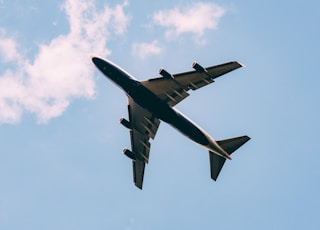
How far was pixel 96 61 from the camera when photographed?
81438 millimetres

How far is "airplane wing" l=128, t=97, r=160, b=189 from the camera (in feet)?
289

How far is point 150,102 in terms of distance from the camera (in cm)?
8050

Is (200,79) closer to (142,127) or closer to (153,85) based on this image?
(153,85)

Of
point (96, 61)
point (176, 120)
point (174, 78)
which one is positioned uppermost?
point (96, 61)

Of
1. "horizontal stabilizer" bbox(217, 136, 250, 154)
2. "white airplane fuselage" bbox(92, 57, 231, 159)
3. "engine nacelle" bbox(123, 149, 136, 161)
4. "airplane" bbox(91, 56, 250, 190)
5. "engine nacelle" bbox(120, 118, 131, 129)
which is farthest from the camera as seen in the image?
"engine nacelle" bbox(123, 149, 136, 161)

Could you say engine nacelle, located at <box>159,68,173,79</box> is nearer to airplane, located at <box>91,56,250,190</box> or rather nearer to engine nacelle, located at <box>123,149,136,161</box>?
airplane, located at <box>91,56,250,190</box>

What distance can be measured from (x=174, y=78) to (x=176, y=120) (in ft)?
20.1

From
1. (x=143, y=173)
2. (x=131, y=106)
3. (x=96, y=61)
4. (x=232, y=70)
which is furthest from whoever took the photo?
(x=143, y=173)

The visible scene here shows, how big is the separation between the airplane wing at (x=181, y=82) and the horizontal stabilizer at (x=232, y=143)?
30.8ft

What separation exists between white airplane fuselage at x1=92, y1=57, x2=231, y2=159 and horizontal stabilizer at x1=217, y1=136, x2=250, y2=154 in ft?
9.61


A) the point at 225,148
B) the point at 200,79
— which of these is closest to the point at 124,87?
the point at 200,79

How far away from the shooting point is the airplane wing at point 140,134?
3465 inches

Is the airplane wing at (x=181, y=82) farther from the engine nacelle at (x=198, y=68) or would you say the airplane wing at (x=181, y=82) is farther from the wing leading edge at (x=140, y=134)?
the wing leading edge at (x=140, y=134)

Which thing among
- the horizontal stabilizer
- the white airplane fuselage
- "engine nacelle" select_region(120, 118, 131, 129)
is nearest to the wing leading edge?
"engine nacelle" select_region(120, 118, 131, 129)
